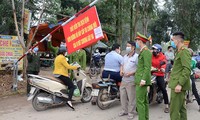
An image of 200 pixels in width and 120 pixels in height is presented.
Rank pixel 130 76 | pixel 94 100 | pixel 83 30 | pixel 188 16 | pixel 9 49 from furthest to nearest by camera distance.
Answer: pixel 188 16, pixel 9 49, pixel 94 100, pixel 83 30, pixel 130 76

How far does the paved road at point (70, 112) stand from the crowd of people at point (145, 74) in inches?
14.5

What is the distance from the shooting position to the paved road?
19.1ft

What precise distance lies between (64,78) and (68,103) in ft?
2.10

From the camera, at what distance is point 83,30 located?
598 centimetres

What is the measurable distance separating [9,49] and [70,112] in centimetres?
445

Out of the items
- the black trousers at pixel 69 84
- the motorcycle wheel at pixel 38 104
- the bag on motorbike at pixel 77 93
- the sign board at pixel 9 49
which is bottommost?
the motorcycle wheel at pixel 38 104

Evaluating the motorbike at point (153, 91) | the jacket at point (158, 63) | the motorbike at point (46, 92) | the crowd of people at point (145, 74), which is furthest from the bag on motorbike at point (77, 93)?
the jacket at point (158, 63)

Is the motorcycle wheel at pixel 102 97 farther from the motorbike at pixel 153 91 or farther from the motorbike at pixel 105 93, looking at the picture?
the motorbike at pixel 153 91

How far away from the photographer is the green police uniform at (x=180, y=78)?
4.14m

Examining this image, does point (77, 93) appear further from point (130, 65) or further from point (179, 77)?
point (179, 77)

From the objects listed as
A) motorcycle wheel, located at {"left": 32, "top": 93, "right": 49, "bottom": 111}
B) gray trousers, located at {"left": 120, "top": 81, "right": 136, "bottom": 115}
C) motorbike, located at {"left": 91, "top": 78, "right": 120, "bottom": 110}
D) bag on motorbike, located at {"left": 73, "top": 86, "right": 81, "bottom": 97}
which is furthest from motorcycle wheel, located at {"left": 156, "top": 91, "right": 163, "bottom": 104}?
motorcycle wheel, located at {"left": 32, "top": 93, "right": 49, "bottom": 111}

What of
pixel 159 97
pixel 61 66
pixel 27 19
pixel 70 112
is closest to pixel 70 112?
pixel 70 112

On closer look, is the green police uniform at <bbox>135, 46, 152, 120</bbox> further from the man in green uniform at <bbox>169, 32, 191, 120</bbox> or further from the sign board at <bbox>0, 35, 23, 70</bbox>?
the sign board at <bbox>0, 35, 23, 70</bbox>

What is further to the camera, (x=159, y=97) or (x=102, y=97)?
(x=159, y=97)
